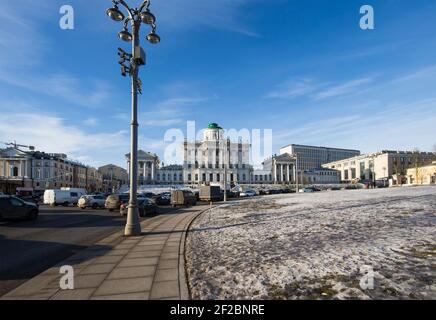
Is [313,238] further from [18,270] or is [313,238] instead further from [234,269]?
[18,270]

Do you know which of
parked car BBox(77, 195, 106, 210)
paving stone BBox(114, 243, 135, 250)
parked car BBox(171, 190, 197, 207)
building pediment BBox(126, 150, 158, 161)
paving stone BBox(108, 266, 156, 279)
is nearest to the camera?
paving stone BBox(108, 266, 156, 279)


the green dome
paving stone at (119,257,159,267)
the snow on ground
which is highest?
the green dome

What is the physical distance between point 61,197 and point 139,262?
1417 inches

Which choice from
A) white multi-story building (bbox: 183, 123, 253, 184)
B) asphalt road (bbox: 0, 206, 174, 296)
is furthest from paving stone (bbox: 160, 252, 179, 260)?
white multi-story building (bbox: 183, 123, 253, 184)

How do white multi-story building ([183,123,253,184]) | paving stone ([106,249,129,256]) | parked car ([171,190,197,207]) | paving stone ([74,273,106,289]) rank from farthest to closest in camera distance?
white multi-story building ([183,123,253,184]), parked car ([171,190,197,207]), paving stone ([106,249,129,256]), paving stone ([74,273,106,289])

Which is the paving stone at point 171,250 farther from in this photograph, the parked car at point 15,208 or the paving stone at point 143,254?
the parked car at point 15,208

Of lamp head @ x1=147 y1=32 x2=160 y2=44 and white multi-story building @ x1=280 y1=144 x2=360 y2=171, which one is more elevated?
white multi-story building @ x1=280 y1=144 x2=360 y2=171

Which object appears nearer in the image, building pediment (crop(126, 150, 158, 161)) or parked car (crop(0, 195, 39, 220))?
parked car (crop(0, 195, 39, 220))

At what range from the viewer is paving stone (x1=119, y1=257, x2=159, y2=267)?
744cm

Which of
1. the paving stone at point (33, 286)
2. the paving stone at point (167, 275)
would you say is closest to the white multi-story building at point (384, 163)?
the paving stone at point (167, 275)

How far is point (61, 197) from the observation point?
38500 millimetres

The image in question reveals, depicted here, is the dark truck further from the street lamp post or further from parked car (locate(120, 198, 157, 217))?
the street lamp post

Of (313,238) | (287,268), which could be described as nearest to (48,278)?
(287,268)

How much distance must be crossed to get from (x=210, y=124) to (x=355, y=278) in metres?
136
